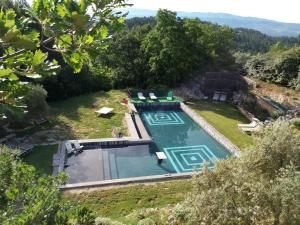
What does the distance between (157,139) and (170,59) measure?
1243 centimetres

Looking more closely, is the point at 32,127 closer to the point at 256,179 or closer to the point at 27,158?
the point at 27,158

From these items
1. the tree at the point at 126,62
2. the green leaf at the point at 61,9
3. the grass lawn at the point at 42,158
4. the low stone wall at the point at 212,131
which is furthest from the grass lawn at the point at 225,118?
the green leaf at the point at 61,9

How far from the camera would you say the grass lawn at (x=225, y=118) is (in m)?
23.1

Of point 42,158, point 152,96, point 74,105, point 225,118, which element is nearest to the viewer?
point 42,158

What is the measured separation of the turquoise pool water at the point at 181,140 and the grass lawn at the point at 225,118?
115 cm

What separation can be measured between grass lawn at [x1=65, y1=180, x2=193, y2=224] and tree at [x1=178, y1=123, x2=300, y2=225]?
13.4ft

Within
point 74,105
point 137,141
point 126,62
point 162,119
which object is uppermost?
point 126,62

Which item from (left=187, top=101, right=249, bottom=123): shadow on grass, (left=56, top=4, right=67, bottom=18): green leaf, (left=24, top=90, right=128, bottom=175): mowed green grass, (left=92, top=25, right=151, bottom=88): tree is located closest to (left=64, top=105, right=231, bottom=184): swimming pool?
(left=24, top=90, right=128, bottom=175): mowed green grass

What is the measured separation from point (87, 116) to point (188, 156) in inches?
365

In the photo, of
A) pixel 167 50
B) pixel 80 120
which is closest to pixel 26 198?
pixel 80 120

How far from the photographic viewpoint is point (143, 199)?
15008 millimetres

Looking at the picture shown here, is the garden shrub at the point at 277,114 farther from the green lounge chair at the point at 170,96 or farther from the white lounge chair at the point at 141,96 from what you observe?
the white lounge chair at the point at 141,96

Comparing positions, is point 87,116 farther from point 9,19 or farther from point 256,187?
point 9,19

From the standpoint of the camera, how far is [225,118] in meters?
27.0
